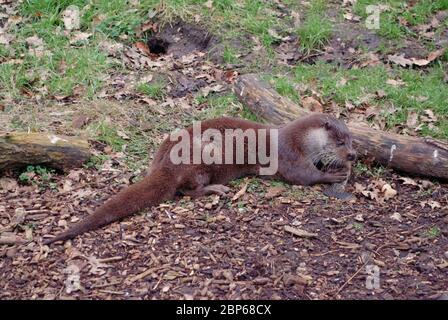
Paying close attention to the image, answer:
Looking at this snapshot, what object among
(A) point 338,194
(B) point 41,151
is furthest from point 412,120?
(B) point 41,151

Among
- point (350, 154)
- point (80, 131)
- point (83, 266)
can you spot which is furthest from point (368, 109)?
point (83, 266)

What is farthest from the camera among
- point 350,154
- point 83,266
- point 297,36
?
point 297,36

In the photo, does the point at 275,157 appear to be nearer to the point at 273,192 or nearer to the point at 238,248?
the point at 273,192

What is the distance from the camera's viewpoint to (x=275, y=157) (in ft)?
15.3

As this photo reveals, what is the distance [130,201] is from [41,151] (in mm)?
955

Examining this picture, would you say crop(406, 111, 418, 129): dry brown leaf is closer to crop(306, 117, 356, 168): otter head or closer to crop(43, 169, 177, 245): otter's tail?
crop(306, 117, 356, 168): otter head

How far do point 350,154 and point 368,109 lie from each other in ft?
3.70

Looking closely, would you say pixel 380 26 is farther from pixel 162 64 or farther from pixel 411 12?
pixel 162 64

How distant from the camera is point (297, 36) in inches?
269

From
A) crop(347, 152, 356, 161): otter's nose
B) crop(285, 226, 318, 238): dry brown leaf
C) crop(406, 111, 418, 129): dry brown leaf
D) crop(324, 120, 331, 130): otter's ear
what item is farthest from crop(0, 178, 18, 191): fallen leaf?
crop(406, 111, 418, 129): dry brown leaf

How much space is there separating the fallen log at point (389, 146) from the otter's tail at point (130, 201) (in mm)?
1356

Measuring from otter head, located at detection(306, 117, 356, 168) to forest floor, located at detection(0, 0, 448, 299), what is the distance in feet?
0.87

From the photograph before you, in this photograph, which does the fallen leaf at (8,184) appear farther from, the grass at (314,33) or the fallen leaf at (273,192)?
the grass at (314,33)

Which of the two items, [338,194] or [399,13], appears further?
[399,13]
